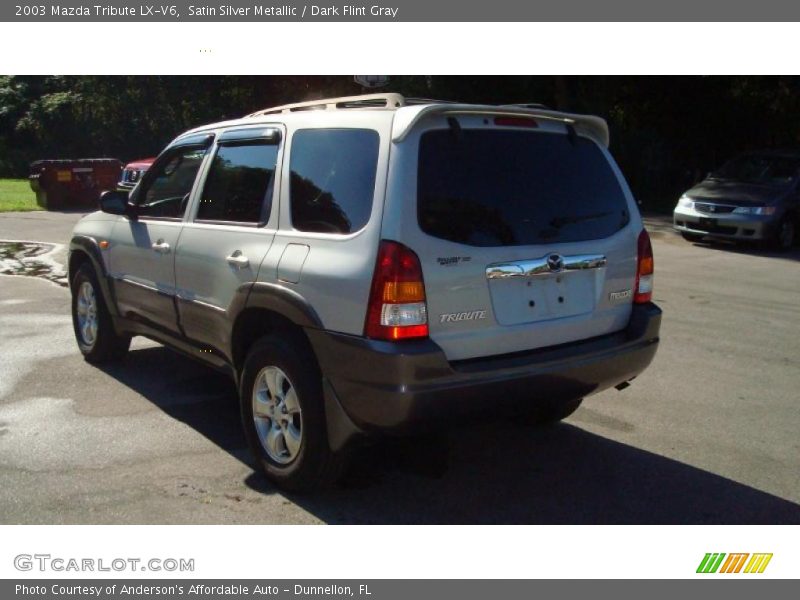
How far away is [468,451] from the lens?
4.86m

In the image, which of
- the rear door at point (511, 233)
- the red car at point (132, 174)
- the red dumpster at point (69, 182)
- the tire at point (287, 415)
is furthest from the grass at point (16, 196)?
the rear door at point (511, 233)

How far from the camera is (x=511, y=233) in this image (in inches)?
155

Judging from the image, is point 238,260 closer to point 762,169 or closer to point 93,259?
point 93,259

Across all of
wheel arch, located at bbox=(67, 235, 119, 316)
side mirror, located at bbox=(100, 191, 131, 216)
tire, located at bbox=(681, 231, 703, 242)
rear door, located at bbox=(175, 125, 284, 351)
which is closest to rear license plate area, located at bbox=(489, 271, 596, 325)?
rear door, located at bbox=(175, 125, 284, 351)

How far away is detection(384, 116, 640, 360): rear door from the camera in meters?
3.73

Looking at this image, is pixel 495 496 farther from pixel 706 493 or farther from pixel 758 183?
pixel 758 183

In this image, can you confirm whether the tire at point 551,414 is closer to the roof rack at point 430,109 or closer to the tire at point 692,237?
the roof rack at point 430,109

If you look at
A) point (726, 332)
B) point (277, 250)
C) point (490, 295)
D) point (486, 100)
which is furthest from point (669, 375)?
point (486, 100)

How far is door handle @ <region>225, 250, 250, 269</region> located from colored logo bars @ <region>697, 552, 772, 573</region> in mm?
2624

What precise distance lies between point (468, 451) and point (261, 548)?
1523mm

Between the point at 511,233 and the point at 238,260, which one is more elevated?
the point at 511,233

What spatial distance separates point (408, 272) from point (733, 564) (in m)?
1.92

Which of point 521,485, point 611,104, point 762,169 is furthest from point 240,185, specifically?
point 611,104

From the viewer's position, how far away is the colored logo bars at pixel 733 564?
366cm
